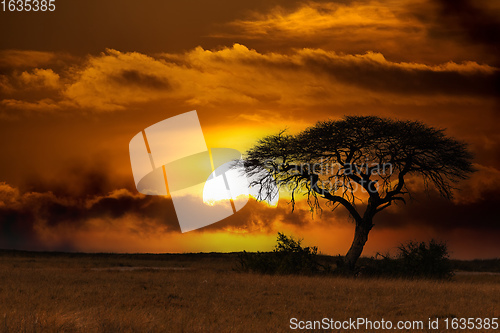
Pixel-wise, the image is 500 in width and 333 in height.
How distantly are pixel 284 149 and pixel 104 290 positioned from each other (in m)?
14.6

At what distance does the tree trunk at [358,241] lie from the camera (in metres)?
30.8

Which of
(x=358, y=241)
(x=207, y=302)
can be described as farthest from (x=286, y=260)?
(x=207, y=302)

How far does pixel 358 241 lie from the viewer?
3086 cm

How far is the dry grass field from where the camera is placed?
13.4 m

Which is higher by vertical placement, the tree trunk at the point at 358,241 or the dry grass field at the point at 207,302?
the tree trunk at the point at 358,241

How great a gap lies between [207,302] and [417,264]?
51.7ft

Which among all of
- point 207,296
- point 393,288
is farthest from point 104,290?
point 393,288

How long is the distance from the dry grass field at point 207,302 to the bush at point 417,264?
618 cm

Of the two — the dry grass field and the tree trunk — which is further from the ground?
the tree trunk

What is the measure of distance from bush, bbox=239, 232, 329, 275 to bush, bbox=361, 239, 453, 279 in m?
3.13

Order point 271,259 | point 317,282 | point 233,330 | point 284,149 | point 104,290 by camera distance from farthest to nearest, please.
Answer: point 284,149 < point 271,259 < point 317,282 < point 104,290 < point 233,330

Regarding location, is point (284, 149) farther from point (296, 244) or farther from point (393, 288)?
point (393, 288)

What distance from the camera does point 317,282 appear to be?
Answer: 24.2 meters

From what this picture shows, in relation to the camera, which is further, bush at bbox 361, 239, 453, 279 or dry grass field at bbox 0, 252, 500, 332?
bush at bbox 361, 239, 453, 279
